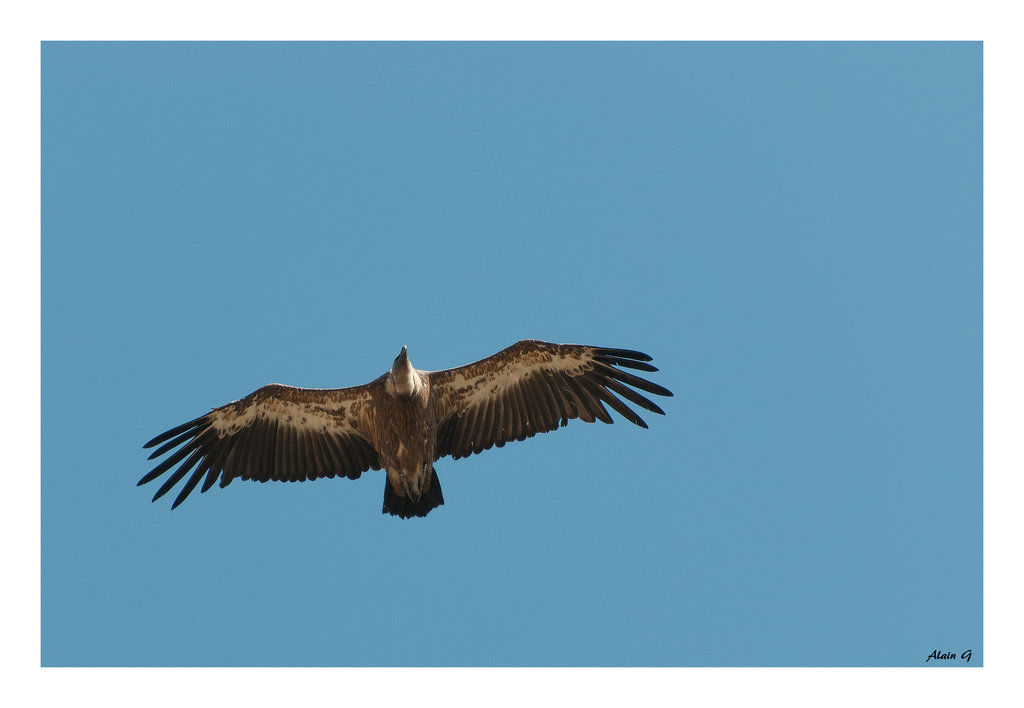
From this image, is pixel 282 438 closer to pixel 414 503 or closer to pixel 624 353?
pixel 414 503

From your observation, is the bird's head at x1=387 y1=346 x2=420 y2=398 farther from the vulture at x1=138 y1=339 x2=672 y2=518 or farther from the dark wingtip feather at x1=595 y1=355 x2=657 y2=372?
the dark wingtip feather at x1=595 y1=355 x2=657 y2=372

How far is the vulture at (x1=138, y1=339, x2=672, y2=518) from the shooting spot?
12.1 m

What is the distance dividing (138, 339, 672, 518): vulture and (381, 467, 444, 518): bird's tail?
0.04 feet

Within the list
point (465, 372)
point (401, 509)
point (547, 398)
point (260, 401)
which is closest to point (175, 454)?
point (260, 401)

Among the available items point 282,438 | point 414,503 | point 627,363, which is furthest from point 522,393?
point 282,438

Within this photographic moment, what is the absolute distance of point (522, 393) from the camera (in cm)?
1252

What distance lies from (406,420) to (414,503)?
1.05 meters

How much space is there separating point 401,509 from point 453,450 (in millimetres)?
1049

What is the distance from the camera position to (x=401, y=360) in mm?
→ 11523

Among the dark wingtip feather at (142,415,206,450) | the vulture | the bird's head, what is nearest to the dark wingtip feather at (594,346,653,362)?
the vulture

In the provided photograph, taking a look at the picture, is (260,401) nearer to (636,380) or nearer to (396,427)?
(396,427)
